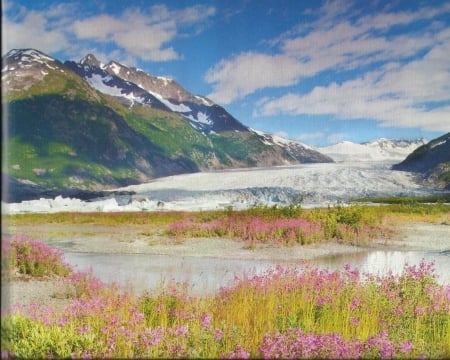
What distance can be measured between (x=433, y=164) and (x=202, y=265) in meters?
107

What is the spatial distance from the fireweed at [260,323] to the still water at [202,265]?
4.46 m

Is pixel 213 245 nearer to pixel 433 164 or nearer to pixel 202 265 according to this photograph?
pixel 202 265

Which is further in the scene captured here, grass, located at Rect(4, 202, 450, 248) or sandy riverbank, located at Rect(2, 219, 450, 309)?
grass, located at Rect(4, 202, 450, 248)

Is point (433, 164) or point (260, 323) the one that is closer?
point (260, 323)

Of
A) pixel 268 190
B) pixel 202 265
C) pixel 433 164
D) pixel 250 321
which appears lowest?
pixel 202 265

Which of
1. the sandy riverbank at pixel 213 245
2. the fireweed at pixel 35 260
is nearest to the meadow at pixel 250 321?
the fireweed at pixel 35 260

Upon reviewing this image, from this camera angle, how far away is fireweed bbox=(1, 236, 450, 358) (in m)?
5.55

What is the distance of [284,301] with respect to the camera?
8.62m

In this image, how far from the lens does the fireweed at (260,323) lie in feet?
18.2

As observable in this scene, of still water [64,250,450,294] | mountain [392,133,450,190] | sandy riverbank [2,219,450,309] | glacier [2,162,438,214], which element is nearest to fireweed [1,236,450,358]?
still water [64,250,450,294]

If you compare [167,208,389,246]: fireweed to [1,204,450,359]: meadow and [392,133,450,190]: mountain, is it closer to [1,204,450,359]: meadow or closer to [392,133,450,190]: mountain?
[1,204,450,359]: meadow

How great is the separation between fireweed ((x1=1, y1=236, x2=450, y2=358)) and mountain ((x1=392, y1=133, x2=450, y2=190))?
8821 centimetres

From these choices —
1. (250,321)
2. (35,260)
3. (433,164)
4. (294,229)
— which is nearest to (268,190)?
(294,229)

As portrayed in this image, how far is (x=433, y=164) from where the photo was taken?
368 feet
